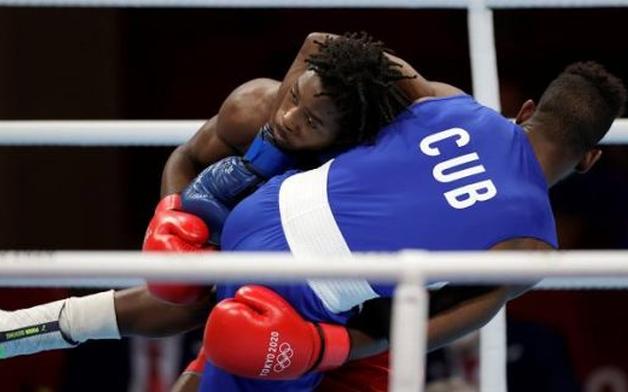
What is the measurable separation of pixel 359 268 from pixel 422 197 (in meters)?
0.47

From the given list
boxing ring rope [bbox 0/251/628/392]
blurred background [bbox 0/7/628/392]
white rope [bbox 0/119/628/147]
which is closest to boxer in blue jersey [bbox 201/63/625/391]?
white rope [bbox 0/119/628/147]

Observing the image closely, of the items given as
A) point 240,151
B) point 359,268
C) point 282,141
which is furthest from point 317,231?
point 359,268

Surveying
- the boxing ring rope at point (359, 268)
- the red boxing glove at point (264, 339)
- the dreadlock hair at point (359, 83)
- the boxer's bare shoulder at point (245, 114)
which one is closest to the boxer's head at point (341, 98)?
the dreadlock hair at point (359, 83)

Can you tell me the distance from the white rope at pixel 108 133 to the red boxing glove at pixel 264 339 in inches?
16.9

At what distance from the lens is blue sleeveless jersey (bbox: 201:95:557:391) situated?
63.2 inches

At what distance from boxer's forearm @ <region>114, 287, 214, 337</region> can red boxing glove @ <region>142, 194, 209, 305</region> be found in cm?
6

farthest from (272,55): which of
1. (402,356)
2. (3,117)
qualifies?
(402,356)

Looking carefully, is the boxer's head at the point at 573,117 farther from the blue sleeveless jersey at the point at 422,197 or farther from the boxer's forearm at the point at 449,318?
the boxer's forearm at the point at 449,318

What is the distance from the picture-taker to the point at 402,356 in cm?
120

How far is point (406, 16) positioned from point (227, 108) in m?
1.72

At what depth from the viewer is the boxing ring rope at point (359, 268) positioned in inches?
45.6

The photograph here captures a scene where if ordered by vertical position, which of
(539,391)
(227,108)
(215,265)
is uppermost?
(227,108)

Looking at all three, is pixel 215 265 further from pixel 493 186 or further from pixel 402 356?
pixel 493 186

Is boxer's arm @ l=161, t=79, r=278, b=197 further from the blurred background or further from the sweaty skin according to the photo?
the blurred background
